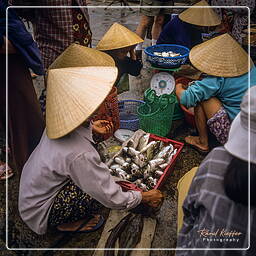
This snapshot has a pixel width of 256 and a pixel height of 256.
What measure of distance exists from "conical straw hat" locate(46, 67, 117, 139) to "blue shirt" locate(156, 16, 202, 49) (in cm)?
255

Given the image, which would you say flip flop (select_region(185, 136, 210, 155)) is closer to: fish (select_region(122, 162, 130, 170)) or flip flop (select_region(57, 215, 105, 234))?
fish (select_region(122, 162, 130, 170))

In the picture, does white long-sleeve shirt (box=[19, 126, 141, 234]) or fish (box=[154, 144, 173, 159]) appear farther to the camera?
fish (box=[154, 144, 173, 159])

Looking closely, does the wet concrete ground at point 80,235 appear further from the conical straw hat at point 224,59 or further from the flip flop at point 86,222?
the conical straw hat at point 224,59

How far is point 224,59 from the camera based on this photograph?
2.70 meters

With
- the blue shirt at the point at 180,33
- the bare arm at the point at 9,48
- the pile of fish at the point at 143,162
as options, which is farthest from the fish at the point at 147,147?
the blue shirt at the point at 180,33

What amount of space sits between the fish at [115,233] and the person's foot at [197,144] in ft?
3.95

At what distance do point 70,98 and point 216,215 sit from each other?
107 cm

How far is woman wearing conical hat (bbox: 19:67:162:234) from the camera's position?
1791mm

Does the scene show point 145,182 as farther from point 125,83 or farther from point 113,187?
point 125,83

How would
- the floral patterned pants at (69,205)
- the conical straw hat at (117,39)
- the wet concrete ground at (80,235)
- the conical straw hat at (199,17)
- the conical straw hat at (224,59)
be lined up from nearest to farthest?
the floral patterned pants at (69,205), the wet concrete ground at (80,235), the conical straw hat at (224,59), the conical straw hat at (117,39), the conical straw hat at (199,17)

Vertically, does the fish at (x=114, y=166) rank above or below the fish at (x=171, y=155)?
below

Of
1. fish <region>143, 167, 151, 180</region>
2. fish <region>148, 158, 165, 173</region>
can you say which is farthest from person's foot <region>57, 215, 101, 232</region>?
fish <region>148, 158, 165, 173</region>

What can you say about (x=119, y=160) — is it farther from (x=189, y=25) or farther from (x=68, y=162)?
(x=189, y=25)

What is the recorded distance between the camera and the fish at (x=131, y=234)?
228cm
